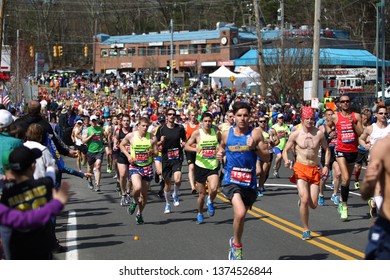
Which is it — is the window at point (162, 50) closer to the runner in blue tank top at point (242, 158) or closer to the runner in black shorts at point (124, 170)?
the runner in black shorts at point (124, 170)

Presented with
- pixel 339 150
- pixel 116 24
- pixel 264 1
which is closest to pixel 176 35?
pixel 264 1

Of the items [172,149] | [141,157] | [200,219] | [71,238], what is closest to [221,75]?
[172,149]

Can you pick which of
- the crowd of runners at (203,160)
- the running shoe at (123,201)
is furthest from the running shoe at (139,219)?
the running shoe at (123,201)

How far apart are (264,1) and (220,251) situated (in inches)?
3277

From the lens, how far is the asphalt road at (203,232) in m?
9.61

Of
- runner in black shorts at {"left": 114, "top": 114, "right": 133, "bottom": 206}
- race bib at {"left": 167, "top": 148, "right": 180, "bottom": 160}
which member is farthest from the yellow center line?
runner in black shorts at {"left": 114, "top": 114, "right": 133, "bottom": 206}

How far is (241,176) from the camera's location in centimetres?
898

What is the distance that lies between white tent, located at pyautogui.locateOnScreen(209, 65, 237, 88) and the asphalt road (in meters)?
36.9

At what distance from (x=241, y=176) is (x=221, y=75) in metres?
43.6

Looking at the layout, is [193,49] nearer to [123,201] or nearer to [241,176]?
[123,201]

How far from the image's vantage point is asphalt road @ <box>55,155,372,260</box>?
31.5ft

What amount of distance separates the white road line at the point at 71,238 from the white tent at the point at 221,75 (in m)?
39.1

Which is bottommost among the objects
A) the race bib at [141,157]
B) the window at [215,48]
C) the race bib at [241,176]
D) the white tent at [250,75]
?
the race bib at [141,157]

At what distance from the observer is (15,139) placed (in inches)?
321
